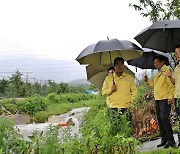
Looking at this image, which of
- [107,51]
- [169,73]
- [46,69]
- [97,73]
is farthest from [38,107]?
[46,69]

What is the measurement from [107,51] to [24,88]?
59.9 feet

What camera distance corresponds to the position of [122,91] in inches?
208

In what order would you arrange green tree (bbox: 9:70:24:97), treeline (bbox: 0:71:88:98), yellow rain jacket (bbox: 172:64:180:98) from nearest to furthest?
yellow rain jacket (bbox: 172:64:180:98) < green tree (bbox: 9:70:24:97) < treeline (bbox: 0:71:88:98)

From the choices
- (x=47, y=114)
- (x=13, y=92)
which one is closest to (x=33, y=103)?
(x=47, y=114)

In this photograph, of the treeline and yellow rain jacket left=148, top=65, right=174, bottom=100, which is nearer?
yellow rain jacket left=148, top=65, right=174, bottom=100

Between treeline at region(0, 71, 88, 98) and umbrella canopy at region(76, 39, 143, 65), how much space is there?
1755 centimetres

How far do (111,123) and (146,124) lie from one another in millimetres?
3574

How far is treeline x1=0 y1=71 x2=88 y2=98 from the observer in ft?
76.4

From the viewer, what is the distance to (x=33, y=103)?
1858 centimetres

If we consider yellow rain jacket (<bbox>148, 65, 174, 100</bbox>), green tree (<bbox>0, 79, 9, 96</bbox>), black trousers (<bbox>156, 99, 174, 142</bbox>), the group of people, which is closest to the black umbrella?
the group of people

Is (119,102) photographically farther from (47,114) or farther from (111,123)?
(47,114)

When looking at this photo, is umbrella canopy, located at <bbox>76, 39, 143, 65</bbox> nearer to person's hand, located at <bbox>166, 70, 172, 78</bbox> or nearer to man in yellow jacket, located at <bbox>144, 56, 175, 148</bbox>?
man in yellow jacket, located at <bbox>144, 56, 175, 148</bbox>

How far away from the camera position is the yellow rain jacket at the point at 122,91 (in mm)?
5281

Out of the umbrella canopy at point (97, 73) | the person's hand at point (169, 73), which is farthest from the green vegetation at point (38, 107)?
the person's hand at point (169, 73)
